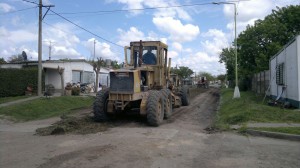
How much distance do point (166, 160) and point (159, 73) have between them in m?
8.20

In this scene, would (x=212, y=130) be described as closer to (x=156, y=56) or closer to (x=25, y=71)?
(x=156, y=56)

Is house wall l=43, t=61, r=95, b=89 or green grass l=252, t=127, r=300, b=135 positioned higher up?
house wall l=43, t=61, r=95, b=89

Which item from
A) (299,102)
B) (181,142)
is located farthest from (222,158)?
(299,102)

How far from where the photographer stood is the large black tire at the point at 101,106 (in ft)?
47.8

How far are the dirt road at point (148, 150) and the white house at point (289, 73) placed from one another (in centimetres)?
700

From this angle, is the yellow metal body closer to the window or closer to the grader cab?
the grader cab

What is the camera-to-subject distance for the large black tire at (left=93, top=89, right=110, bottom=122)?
14555mm

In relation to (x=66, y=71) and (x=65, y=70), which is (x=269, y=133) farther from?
(x=66, y=71)

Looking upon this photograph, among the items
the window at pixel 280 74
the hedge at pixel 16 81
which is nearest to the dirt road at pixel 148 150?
the window at pixel 280 74

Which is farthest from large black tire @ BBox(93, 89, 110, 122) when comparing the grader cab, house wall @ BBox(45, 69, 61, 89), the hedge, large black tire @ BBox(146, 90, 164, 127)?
house wall @ BBox(45, 69, 61, 89)

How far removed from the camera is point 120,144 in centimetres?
1020

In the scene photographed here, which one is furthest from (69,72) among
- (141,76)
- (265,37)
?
(141,76)

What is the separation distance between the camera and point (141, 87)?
14961 millimetres

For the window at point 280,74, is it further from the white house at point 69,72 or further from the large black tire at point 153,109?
the white house at point 69,72
